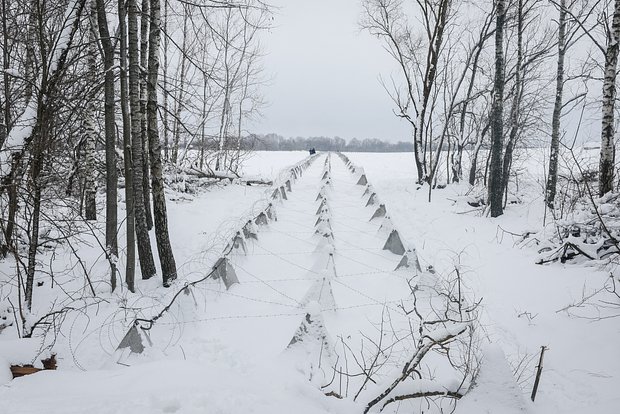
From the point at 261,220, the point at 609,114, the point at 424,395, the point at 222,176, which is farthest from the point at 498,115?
the point at 222,176

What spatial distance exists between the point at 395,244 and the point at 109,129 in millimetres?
5156

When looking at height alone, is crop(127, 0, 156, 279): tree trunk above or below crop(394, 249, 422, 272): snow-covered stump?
above

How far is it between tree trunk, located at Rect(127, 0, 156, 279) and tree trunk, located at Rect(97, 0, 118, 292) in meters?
0.28

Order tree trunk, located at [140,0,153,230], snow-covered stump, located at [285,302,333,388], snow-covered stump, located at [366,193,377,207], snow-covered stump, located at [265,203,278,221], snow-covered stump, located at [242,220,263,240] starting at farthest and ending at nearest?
snow-covered stump, located at [366,193,377,207] < snow-covered stump, located at [265,203,278,221] < snow-covered stump, located at [242,220,263,240] < tree trunk, located at [140,0,153,230] < snow-covered stump, located at [285,302,333,388]

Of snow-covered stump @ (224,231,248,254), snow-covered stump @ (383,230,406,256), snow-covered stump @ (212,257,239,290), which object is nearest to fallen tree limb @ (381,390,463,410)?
snow-covered stump @ (212,257,239,290)

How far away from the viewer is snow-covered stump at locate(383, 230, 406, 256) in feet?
21.1

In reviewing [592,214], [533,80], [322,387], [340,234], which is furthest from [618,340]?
[533,80]

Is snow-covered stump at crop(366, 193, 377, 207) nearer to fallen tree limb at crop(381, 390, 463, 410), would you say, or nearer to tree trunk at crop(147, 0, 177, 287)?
tree trunk at crop(147, 0, 177, 287)

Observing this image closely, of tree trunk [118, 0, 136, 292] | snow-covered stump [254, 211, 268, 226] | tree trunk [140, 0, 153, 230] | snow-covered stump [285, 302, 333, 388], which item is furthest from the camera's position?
snow-covered stump [254, 211, 268, 226]

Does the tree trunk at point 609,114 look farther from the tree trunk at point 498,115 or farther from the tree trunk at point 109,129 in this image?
the tree trunk at point 109,129

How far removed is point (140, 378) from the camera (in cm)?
263

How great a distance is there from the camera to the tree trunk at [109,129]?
4.98 m

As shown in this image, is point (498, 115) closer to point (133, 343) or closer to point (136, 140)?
point (136, 140)

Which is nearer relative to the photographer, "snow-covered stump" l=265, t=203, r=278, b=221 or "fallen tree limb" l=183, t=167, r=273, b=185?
"snow-covered stump" l=265, t=203, r=278, b=221
